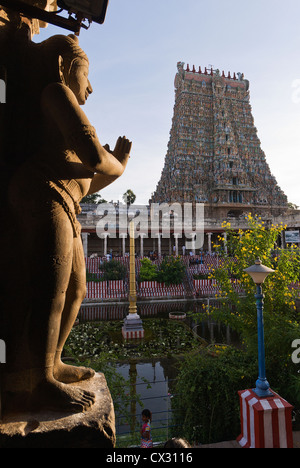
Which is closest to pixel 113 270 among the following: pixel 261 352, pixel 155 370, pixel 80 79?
pixel 155 370

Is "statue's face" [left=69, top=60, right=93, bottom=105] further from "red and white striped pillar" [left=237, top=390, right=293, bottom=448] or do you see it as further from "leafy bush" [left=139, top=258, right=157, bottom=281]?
"leafy bush" [left=139, top=258, right=157, bottom=281]

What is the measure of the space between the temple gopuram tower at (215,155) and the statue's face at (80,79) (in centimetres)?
3573

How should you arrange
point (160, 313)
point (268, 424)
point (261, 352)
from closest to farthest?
1. point (268, 424)
2. point (261, 352)
3. point (160, 313)

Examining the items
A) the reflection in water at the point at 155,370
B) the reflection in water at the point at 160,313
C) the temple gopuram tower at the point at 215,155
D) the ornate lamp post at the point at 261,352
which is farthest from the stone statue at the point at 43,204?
the temple gopuram tower at the point at 215,155

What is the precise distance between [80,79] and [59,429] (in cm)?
210

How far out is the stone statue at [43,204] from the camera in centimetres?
172

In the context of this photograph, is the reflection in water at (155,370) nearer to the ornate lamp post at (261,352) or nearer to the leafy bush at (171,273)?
the ornate lamp post at (261,352)

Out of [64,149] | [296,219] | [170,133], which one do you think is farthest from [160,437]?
[170,133]

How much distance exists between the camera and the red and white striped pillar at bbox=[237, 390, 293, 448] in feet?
13.2

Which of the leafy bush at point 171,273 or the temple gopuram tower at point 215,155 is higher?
the temple gopuram tower at point 215,155

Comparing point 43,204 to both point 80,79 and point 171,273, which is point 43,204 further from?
point 171,273

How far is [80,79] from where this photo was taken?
6.56 feet

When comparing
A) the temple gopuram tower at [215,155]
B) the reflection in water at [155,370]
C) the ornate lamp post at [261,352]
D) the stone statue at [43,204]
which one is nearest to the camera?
the stone statue at [43,204]
